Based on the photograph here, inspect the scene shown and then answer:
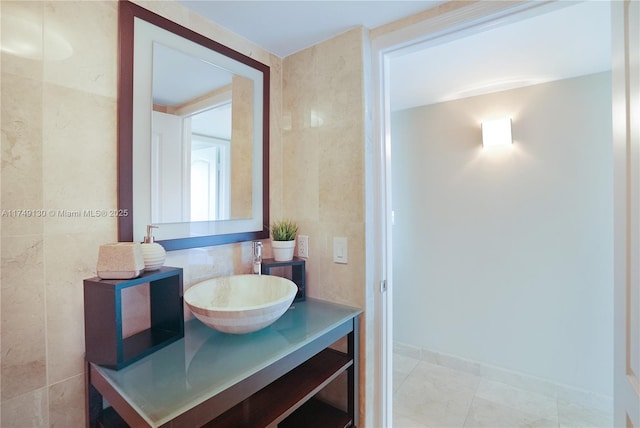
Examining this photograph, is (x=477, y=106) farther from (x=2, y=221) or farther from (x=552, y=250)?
(x=2, y=221)

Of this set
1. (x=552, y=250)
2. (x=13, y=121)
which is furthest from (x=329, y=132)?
(x=552, y=250)

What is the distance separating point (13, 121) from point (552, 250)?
111 inches

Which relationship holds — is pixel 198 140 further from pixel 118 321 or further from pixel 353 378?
pixel 353 378

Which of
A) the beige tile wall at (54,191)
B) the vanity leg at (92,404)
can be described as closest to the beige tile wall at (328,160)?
the beige tile wall at (54,191)

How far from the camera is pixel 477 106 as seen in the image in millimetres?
2289

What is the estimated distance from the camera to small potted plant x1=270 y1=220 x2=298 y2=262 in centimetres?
148

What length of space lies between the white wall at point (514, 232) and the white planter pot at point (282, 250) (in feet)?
4.73

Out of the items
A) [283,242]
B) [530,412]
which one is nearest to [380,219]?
[283,242]

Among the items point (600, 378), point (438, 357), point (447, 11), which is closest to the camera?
point (447, 11)

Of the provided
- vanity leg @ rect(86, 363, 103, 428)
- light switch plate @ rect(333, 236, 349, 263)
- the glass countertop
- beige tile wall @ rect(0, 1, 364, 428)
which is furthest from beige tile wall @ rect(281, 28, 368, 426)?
vanity leg @ rect(86, 363, 103, 428)

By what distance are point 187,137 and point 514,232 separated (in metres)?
2.24

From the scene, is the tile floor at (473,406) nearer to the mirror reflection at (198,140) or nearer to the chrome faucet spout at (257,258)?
the chrome faucet spout at (257,258)

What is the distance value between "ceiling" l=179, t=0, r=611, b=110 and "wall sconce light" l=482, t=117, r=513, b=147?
252 millimetres

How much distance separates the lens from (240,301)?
1.31m
